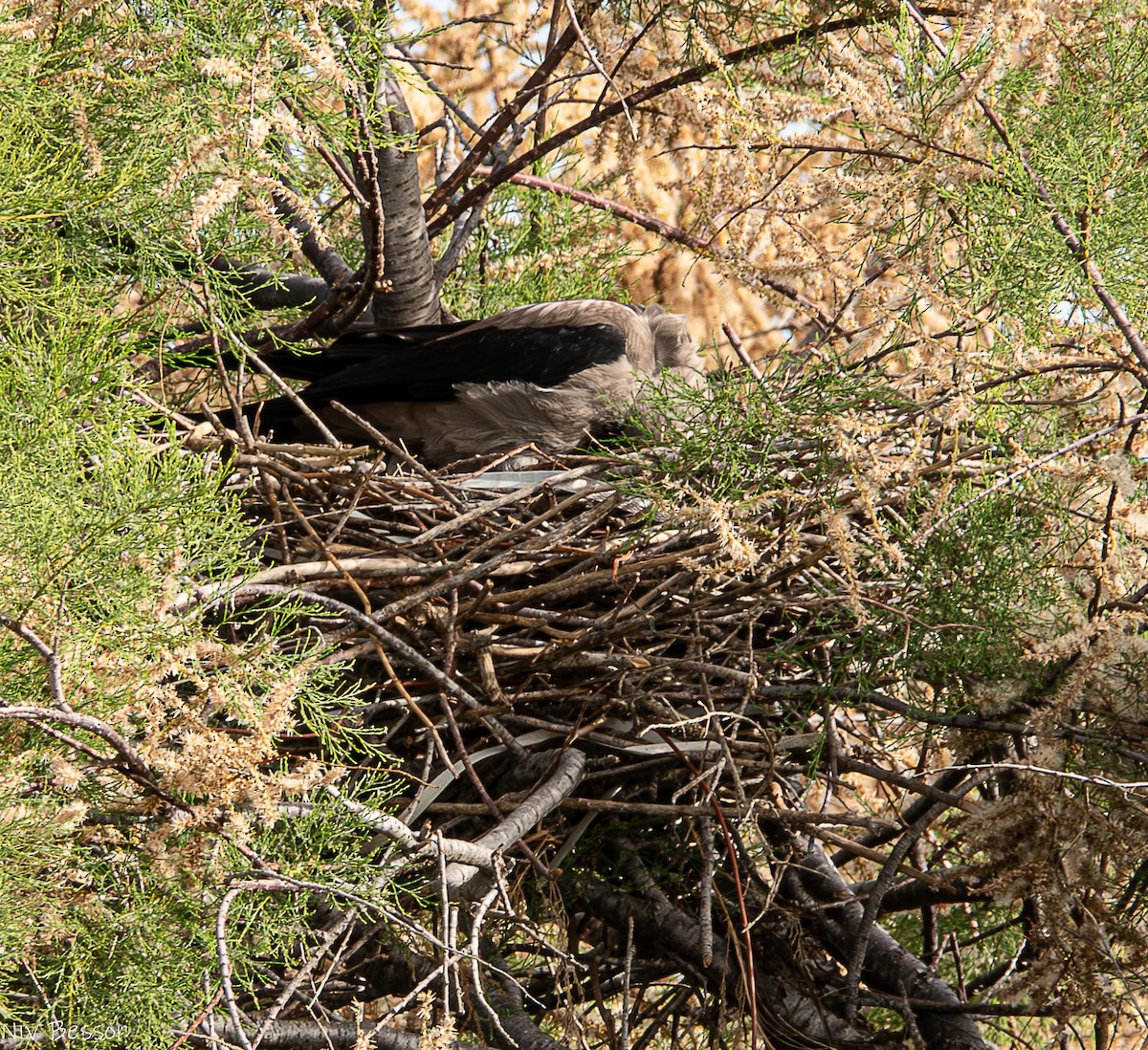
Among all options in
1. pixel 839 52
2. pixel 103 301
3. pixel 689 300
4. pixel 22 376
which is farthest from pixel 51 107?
pixel 689 300

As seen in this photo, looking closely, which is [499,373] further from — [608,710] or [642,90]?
[608,710]

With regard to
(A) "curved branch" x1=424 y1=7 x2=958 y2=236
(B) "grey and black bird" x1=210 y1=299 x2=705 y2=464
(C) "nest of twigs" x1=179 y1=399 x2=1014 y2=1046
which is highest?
(A) "curved branch" x1=424 y1=7 x2=958 y2=236

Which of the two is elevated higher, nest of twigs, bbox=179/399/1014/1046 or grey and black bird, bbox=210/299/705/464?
grey and black bird, bbox=210/299/705/464

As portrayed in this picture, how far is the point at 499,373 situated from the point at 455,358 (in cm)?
13

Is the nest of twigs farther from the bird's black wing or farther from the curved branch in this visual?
the curved branch

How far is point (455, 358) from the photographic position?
3.63 metres

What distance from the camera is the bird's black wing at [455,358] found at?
3.59 m

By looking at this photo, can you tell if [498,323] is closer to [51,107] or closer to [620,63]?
[620,63]

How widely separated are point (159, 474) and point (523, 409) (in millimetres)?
1893

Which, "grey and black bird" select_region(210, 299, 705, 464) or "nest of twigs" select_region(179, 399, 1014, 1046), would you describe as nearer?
"nest of twigs" select_region(179, 399, 1014, 1046)

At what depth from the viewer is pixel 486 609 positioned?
2.71 meters

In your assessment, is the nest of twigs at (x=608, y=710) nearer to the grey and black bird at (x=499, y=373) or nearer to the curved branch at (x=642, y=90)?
the grey and black bird at (x=499, y=373)

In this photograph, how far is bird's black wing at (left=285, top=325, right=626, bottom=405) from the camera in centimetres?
359

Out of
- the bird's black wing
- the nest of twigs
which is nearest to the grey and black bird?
the bird's black wing
